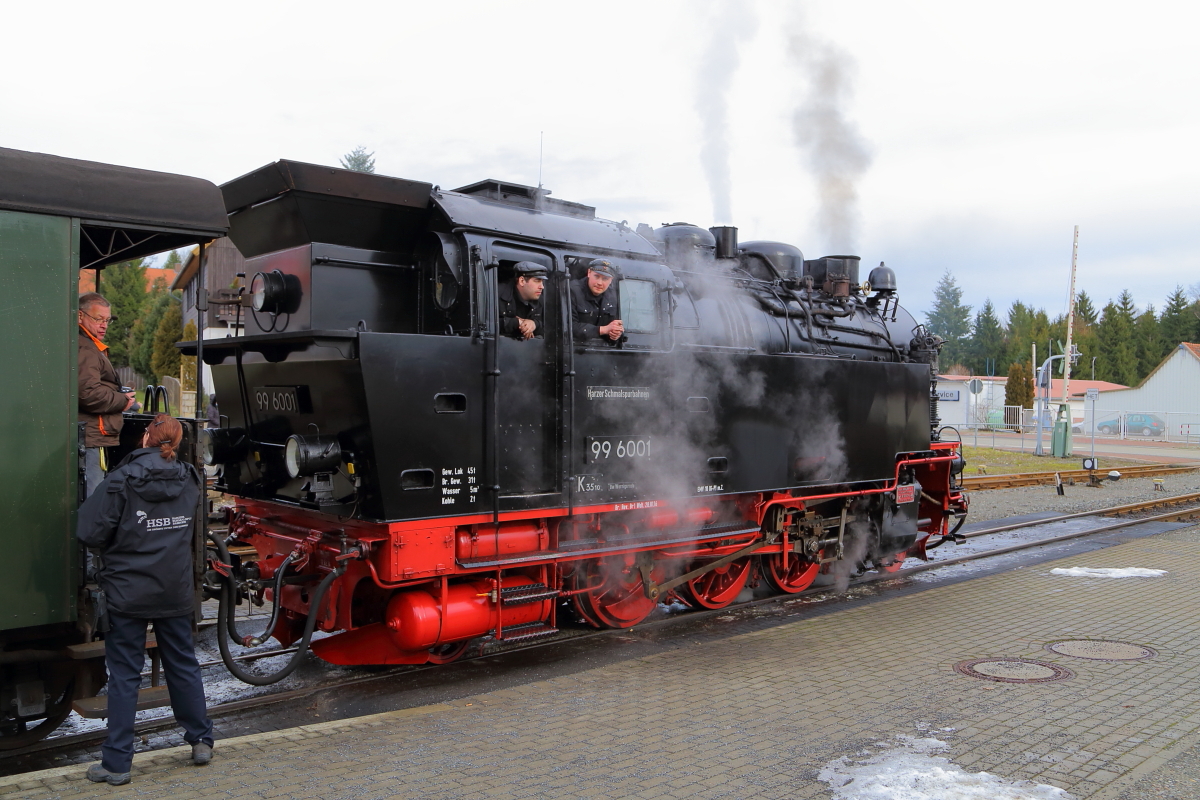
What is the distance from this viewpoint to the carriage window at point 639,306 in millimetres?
6617

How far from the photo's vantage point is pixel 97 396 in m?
4.36

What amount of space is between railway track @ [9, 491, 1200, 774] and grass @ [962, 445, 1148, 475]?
20.5 feet

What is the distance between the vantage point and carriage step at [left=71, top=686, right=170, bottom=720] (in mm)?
4336

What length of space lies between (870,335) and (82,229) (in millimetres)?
7784

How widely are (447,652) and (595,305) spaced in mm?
2720

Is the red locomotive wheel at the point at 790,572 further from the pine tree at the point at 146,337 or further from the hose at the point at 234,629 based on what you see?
the pine tree at the point at 146,337

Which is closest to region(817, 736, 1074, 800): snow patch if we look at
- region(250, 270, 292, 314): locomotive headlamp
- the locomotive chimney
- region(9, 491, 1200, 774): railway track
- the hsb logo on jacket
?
region(9, 491, 1200, 774): railway track

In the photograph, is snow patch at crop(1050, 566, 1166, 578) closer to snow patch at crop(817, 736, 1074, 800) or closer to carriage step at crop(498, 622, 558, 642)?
snow patch at crop(817, 736, 1074, 800)

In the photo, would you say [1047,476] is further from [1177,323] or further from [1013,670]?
[1177,323]

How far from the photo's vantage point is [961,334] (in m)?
90.4

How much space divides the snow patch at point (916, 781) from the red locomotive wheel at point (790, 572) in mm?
3935

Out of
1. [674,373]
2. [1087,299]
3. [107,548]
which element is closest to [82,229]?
[107,548]

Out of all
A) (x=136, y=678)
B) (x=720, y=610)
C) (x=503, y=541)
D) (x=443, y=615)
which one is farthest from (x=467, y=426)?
(x=720, y=610)

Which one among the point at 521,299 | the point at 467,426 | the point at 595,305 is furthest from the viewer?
the point at 595,305
